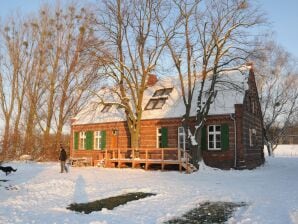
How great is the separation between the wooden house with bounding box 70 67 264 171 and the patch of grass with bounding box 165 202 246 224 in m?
11.3

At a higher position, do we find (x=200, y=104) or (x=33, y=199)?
(x=200, y=104)

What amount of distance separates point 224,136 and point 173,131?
405 cm

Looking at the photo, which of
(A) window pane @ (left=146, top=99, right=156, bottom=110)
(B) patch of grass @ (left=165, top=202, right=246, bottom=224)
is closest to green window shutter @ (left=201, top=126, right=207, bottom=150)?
(A) window pane @ (left=146, top=99, right=156, bottom=110)

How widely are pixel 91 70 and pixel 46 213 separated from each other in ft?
57.4

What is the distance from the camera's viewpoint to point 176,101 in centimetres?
2898

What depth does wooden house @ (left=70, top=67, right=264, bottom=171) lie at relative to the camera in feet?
81.5

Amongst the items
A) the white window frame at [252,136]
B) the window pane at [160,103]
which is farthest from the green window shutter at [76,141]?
the white window frame at [252,136]

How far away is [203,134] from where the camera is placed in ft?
85.3

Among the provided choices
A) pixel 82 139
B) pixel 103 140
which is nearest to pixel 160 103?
pixel 103 140

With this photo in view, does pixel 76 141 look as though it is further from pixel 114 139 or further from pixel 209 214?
pixel 209 214

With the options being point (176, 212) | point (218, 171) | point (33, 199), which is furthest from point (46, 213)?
point (218, 171)

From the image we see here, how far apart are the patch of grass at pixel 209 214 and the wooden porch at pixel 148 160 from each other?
443 inches

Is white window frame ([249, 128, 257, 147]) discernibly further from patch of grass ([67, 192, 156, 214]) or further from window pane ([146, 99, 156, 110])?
patch of grass ([67, 192, 156, 214])

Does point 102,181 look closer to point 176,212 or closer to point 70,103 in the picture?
point 176,212
